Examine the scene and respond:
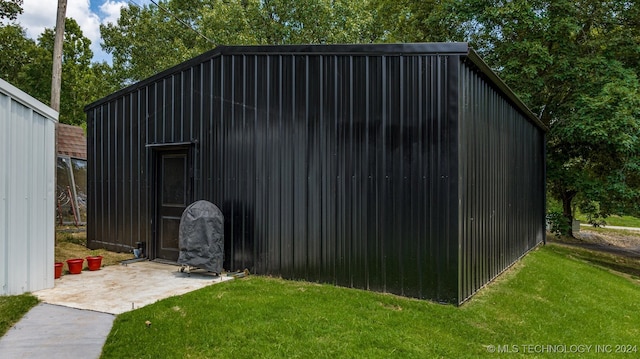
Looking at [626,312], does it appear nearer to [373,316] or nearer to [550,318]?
[550,318]

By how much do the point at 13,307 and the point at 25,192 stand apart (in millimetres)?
1185

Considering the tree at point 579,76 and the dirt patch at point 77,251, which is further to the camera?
the tree at point 579,76

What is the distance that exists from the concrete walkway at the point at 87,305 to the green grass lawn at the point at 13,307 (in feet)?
0.19

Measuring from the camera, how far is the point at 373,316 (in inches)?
149

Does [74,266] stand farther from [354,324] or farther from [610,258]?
[610,258]

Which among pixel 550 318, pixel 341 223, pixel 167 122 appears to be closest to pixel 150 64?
pixel 167 122

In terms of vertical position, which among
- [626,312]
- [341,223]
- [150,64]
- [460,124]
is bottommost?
[626,312]

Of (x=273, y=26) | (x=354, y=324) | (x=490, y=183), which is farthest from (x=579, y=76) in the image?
(x=273, y=26)

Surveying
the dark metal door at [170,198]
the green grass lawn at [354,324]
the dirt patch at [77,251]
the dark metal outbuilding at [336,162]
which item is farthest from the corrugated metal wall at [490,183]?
the dirt patch at [77,251]

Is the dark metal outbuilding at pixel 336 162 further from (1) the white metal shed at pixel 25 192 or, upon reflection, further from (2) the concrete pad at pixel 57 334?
(2) the concrete pad at pixel 57 334

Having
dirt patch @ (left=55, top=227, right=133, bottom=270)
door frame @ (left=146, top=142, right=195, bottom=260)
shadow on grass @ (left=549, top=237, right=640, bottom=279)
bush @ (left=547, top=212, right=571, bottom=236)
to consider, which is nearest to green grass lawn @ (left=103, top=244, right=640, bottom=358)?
door frame @ (left=146, top=142, right=195, bottom=260)

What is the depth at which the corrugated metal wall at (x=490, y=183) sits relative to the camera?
4.54 m

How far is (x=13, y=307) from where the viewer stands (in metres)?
3.69

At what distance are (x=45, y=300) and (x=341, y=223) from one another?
321 centimetres
